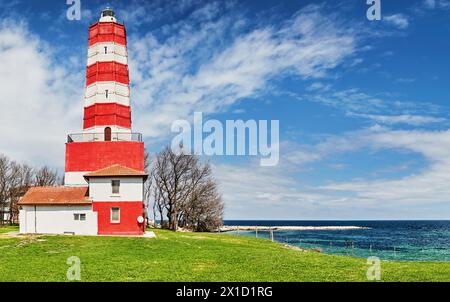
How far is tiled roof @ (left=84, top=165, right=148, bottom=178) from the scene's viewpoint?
32688 millimetres

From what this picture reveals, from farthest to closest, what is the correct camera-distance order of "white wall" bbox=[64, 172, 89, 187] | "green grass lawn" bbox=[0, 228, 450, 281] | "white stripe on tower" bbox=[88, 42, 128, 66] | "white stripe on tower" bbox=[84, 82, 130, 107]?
"white stripe on tower" bbox=[88, 42, 128, 66]
"white wall" bbox=[64, 172, 89, 187]
"white stripe on tower" bbox=[84, 82, 130, 107]
"green grass lawn" bbox=[0, 228, 450, 281]

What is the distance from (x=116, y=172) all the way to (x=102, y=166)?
6.99ft

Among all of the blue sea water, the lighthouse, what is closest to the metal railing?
the lighthouse

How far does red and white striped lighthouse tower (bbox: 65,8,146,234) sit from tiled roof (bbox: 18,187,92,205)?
836 millimetres

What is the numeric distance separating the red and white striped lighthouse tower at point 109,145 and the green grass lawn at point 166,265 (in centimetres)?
660

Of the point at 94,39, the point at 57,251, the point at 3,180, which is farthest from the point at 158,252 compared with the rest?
the point at 3,180

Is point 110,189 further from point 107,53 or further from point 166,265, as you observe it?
point 166,265

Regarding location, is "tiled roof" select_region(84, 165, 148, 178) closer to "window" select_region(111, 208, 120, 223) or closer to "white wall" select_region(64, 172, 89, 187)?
"white wall" select_region(64, 172, 89, 187)

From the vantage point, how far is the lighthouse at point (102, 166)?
107ft

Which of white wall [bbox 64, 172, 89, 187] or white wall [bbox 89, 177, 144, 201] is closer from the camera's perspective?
white wall [bbox 89, 177, 144, 201]

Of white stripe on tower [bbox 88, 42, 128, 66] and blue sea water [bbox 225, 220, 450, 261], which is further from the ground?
white stripe on tower [bbox 88, 42, 128, 66]

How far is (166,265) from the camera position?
61.1ft

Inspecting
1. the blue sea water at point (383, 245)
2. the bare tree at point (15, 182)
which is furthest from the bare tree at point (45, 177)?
the blue sea water at point (383, 245)
